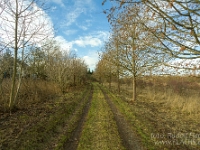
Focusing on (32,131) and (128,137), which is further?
(32,131)

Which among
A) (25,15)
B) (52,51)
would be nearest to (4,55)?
(25,15)

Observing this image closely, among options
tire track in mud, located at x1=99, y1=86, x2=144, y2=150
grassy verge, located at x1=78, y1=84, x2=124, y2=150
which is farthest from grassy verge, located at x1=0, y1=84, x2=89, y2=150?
tire track in mud, located at x1=99, y1=86, x2=144, y2=150

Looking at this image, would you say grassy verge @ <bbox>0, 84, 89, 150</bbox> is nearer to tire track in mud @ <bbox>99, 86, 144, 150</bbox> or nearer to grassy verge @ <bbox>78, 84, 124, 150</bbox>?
grassy verge @ <bbox>78, 84, 124, 150</bbox>

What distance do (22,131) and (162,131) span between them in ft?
19.2

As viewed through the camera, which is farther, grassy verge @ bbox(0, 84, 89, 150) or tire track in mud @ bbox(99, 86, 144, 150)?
grassy verge @ bbox(0, 84, 89, 150)

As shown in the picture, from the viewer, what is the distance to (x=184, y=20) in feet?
12.7

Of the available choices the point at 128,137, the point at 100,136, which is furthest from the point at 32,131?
the point at 128,137

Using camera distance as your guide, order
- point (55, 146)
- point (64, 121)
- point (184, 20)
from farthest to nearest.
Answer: point (64, 121) < point (55, 146) < point (184, 20)

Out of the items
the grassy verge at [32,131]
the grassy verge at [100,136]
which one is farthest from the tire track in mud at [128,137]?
the grassy verge at [32,131]

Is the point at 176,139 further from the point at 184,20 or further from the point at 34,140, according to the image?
the point at 34,140

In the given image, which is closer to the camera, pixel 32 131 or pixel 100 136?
pixel 100 136

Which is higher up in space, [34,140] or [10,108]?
[10,108]

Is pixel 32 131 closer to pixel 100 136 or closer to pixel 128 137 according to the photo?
pixel 100 136

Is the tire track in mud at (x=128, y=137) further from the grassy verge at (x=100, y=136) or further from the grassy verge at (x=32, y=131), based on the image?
the grassy verge at (x=32, y=131)
